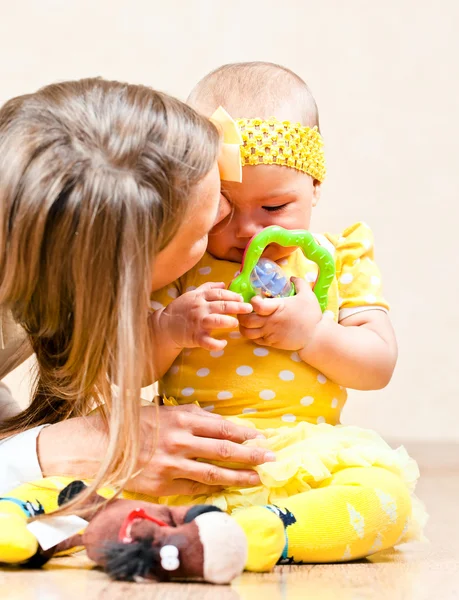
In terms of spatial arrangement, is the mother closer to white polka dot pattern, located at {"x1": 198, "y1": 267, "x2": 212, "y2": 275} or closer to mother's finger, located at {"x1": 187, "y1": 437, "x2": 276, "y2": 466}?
mother's finger, located at {"x1": 187, "y1": 437, "x2": 276, "y2": 466}

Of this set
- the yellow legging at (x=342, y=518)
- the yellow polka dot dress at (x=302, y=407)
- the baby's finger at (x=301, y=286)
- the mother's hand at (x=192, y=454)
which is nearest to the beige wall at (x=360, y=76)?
the yellow polka dot dress at (x=302, y=407)

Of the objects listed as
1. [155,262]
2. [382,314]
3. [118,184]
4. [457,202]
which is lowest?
[457,202]

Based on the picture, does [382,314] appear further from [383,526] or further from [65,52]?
[65,52]

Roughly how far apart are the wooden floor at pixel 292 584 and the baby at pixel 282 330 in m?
0.07

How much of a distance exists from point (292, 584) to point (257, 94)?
68 centimetres

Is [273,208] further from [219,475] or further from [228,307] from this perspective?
[219,475]

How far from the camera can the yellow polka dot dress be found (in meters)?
1.00

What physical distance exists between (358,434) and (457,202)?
1.55 metres

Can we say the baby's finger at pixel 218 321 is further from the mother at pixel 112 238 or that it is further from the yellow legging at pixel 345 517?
the yellow legging at pixel 345 517

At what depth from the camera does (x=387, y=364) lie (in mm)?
1236

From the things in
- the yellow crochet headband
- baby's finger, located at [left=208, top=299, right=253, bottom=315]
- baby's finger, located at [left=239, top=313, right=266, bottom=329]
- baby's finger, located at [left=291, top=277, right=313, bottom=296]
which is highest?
the yellow crochet headband

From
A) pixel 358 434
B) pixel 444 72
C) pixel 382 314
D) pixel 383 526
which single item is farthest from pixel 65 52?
pixel 383 526

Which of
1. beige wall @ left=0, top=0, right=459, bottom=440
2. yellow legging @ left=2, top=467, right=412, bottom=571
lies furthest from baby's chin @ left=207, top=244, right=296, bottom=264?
beige wall @ left=0, top=0, right=459, bottom=440

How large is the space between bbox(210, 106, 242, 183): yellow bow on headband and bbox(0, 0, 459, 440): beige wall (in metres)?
1.40
